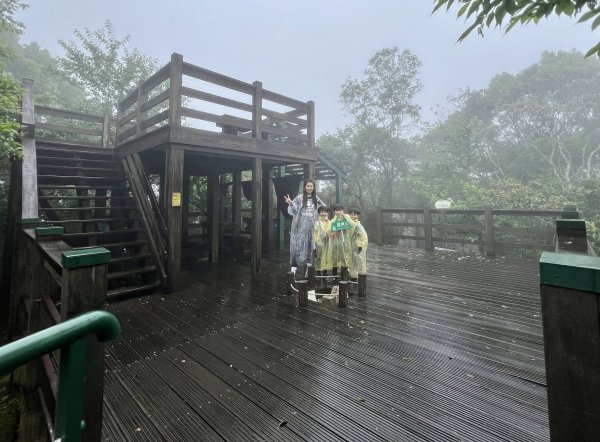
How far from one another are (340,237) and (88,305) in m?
Result: 4.41

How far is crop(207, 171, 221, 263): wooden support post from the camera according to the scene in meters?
8.51

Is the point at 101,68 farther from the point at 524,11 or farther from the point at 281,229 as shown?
the point at 524,11

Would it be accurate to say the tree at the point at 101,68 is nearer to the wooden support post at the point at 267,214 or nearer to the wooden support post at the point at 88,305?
the wooden support post at the point at 267,214

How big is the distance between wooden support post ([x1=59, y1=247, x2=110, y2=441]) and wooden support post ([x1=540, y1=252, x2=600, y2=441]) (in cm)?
178

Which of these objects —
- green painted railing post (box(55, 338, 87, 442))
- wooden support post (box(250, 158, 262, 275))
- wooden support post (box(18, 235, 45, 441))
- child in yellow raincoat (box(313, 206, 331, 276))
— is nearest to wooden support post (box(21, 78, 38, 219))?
wooden support post (box(18, 235, 45, 441))

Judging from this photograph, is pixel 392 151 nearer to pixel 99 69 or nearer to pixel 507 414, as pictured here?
pixel 99 69

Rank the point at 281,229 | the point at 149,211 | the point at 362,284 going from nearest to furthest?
the point at 362,284
the point at 149,211
the point at 281,229

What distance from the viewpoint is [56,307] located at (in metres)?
2.37

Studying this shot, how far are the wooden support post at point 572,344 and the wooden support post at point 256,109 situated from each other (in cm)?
663

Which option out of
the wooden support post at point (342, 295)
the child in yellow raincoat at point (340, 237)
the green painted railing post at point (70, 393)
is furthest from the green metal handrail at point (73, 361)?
the child in yellow raincoat at point (340, 237)

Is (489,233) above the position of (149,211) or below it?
below

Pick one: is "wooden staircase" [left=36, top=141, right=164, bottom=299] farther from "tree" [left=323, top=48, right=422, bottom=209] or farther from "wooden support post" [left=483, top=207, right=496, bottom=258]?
"tree" [left=323, top=48, right=422, bottom=209]

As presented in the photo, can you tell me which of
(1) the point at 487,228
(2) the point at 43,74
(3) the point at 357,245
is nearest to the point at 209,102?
(3) the point at 357,245

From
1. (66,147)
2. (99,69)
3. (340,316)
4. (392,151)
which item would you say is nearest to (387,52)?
(392,151)
